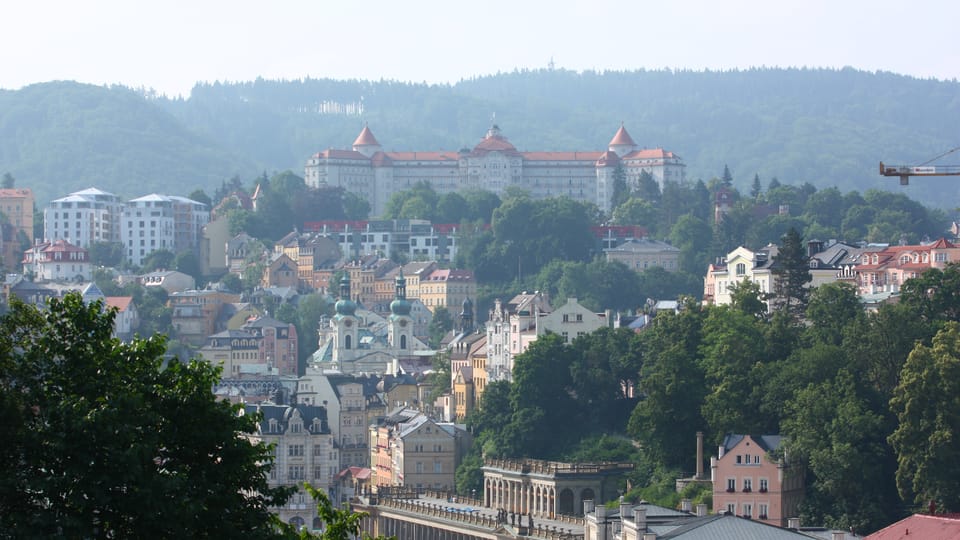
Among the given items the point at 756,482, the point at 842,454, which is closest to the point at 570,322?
the point at 756,482

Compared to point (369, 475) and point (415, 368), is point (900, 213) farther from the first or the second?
point (369, 475)

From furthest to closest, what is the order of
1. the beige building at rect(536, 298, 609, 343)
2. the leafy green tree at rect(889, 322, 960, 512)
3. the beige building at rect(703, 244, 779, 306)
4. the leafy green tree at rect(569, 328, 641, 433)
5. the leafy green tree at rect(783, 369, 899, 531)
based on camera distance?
the beige building at rect(536, 298, 609, 343), the beige building at rect(703, 244, 779, 306), the leafy green tree at rect(569, 328, 641, 433), the leafy green tree at rect(783, 369, 899, 531), the leafy green tree at rect(889, 322, 960, 512)

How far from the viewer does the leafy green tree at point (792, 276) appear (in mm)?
115188

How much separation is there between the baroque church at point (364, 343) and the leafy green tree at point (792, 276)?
5237cm

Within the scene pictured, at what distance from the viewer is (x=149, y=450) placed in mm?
34125

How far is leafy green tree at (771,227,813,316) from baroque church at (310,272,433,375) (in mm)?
52372

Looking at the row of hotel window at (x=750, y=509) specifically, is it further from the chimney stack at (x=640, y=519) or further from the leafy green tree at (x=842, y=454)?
the chimney stack at (x=640, y=519)

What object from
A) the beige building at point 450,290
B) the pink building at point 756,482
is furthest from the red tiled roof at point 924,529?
the beige building at point 450,290

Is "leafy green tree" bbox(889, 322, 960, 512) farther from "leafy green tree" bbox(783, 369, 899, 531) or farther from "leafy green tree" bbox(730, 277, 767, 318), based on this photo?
"leafy green tree" bbox(730, 277, 767, 318)

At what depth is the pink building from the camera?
91.0 metres

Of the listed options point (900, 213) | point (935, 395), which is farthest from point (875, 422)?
point (900, 213)

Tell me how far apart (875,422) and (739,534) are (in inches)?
806

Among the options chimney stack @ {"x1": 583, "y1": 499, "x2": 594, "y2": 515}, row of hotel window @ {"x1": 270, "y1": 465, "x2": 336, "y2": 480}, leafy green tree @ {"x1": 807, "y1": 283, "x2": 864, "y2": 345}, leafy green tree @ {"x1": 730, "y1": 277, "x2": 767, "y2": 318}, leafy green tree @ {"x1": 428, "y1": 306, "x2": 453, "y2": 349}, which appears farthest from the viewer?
leafy green tree @ {"x1": 428, "y1": 306, "x2": 453, "y2": 349}

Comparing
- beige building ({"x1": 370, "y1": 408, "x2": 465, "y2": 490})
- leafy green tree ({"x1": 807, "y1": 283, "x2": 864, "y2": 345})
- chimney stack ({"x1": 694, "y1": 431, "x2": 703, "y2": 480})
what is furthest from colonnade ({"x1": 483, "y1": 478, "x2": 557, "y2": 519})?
leafy green tree ({"x1": 807, "y1": 283, "x2": 864, "y2": 345})
